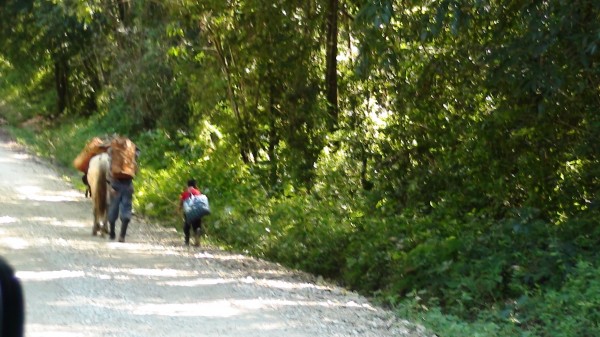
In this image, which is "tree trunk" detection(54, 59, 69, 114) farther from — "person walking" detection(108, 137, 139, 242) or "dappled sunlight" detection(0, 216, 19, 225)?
"person walking" detection(108, 137, 139, 242)

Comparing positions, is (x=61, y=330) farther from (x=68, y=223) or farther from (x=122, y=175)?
(x=68, y=223)

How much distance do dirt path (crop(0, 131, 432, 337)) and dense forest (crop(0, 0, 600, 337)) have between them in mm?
916

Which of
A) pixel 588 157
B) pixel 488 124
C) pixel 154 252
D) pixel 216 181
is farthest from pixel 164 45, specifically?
pixel 588 157

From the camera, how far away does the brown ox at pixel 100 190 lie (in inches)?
606

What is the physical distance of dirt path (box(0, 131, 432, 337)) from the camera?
372 inches

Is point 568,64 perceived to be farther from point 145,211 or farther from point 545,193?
point 145,211

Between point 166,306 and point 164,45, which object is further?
point 164,45

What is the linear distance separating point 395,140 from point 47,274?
616 cm

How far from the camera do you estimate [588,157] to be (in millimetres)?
12086

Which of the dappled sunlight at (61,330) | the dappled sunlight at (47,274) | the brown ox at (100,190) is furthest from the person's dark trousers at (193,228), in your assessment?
the dappled sunlight at (61,330)

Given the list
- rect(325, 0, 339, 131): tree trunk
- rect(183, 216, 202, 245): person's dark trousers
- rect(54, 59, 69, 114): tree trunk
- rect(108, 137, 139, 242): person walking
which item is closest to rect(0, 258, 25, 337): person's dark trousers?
rect(108, 137, 139, 242): person walking

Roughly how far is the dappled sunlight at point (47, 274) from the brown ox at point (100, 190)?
3454 mm

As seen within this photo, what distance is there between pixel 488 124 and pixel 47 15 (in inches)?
754

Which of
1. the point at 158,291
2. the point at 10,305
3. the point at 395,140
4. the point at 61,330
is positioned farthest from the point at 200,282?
the point at 10,305
